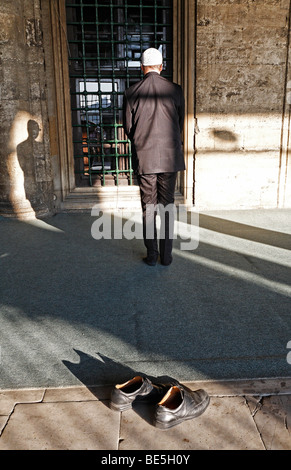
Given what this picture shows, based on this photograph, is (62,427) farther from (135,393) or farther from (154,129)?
(154,129)

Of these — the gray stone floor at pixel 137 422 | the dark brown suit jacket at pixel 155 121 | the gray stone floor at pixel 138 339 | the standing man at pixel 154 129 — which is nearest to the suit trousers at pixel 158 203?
the standing man at pixel 154 129

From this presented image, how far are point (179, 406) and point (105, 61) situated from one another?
20.2ft

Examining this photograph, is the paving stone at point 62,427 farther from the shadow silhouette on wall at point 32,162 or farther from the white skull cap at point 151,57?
the shadow silhouette on wall at point 32,162

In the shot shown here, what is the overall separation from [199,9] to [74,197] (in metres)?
3.46

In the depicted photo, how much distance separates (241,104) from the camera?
21.5ft

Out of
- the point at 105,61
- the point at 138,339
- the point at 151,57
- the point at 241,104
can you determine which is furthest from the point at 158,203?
the point at 105,61

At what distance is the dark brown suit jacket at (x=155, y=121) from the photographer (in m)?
3.72

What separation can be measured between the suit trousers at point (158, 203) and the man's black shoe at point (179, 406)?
2080mm

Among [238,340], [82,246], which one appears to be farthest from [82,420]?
[82,246]

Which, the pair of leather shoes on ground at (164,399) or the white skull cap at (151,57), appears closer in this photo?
the pair of leather shoes on ground at (164,399)

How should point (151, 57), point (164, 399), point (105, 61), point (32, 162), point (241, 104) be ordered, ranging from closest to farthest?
point (164, 399) → point (151, 57) → point (32, 162) → point (241, 104) → point (105, 61)

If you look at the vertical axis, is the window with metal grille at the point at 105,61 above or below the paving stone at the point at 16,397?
above

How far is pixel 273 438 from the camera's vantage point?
1.77 meters

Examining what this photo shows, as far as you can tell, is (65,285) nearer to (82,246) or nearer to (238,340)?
(82,246)
